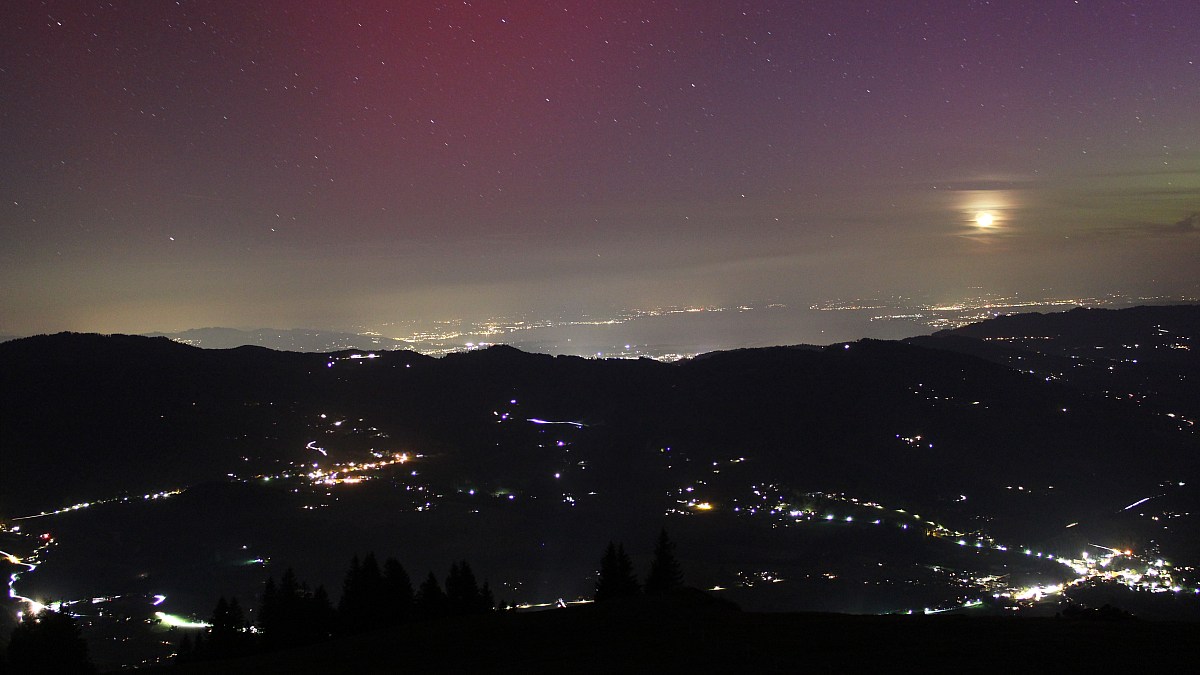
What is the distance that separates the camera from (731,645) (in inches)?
942

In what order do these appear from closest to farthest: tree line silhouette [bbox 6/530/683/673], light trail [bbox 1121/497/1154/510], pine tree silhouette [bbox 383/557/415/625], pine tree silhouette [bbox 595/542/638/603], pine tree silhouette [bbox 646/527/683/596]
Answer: tree line silhouette [bbox 6/530/683/673] < pine tree silhouette [bbox 383/557/415/625] < pine tree silhouette [bbox 595/542/638/603] < pine tree silhouette [bbox 646/527/683/596] < light trail [bbox 1121/497/1154/510]

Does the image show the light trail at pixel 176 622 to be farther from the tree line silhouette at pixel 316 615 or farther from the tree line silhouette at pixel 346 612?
the tree line silhouette at pixel 346 612

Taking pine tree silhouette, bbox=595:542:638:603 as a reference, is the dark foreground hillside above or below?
above

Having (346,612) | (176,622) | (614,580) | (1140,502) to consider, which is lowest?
(1140,502)

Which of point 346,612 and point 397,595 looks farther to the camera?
point 397,595

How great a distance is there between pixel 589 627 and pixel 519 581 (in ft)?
266

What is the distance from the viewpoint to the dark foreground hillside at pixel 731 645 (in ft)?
62.7

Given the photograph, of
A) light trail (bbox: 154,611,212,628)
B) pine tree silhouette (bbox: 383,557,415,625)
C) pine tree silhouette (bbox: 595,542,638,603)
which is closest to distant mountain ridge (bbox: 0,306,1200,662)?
light trail (bbox: 154,611,212,628)

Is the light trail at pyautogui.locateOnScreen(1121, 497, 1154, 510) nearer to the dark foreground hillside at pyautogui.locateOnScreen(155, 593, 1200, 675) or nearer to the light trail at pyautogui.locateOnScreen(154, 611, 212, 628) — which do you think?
the dark foreground hillside at pyautogui.locateOnScreen(155, 593, 1200, 675)

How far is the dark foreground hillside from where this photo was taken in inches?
753

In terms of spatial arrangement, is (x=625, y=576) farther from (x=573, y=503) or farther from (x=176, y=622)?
(x=573, y=503)

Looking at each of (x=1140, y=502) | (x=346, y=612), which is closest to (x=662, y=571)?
(x=346, y=612)

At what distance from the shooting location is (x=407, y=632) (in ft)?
112

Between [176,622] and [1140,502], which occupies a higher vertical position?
[176,622]
